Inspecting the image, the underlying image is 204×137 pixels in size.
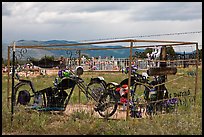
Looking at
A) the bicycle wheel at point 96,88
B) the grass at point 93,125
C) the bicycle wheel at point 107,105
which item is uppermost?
the bicycle wheel at point 96,88

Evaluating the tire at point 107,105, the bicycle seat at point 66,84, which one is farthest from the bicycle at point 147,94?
the bicycle seat at point 66,84

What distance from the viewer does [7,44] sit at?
909 centimetres

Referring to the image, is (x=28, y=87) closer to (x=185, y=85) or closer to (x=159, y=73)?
(x=159, y=73)

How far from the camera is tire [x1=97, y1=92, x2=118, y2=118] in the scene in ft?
27.0

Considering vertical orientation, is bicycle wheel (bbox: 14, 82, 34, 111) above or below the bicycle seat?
below

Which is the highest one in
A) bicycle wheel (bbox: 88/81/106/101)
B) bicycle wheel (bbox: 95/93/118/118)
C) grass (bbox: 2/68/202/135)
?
bicycle wheel (bbox: 88/81/106/101)

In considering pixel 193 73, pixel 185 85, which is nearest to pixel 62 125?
pixel 193 73

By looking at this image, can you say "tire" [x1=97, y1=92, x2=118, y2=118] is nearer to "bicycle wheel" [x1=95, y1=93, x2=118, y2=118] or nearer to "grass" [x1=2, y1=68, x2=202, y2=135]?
"bicycle wheel" [x1=95, y1=93, x2=118, y2=118]

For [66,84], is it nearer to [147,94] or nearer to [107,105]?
[107,105]

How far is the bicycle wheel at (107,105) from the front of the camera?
8223 millimetres

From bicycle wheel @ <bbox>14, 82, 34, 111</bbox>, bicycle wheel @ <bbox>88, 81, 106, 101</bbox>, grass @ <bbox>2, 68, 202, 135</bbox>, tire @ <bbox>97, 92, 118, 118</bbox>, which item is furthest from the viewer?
bicycle wheel @ <bbox>14, 82, 34, 111</bbox>

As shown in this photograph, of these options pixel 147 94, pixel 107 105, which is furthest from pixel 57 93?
pixel 147 94

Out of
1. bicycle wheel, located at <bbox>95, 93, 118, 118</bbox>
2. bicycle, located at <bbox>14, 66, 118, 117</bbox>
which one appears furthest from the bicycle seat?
bicycle wheel, located at <bbox>95, 93, 118, 118</bbox>

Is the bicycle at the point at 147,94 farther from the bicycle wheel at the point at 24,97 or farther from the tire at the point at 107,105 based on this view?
the bicycle wheel at the point at 24,97
